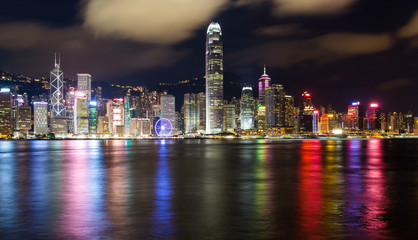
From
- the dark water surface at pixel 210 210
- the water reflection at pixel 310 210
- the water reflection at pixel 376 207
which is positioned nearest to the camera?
the water reflection at pixel 310 210

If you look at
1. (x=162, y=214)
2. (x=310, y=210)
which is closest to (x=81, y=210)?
(x=162, y=214)

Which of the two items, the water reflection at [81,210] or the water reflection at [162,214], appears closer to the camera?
the water reflection at [162,214]

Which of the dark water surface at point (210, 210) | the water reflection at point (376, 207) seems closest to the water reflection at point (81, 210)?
the dark water surface at point (210, 210)

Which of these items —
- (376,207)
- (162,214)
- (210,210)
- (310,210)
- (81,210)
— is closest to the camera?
(162,214)

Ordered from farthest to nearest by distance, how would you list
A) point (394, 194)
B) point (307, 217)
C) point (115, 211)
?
1. point (394, 194)
2. point (115, 211)
3. point (307, 217)

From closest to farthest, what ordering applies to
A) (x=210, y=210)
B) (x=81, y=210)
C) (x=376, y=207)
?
1. (x=210, y=210)
2. (x=81, y=210)
3. (x=376, y=207)

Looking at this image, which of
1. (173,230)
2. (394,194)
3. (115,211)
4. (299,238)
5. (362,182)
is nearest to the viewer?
(299,238)

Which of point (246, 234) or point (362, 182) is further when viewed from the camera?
point (362, 182)

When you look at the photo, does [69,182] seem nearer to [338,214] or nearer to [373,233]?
[338,214]

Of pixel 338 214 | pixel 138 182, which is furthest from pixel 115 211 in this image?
pixel 138 182

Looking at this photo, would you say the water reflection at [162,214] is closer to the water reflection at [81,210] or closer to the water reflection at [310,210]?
the water reflection at [81,210]

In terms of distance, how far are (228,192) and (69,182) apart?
15701 millimetres

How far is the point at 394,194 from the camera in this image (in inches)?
1100

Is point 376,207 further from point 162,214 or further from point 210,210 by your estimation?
point 162,214
